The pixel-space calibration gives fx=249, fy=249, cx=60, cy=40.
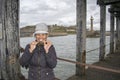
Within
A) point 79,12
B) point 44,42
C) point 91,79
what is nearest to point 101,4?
point 79,12

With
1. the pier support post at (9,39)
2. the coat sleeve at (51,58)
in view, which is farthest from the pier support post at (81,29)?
the coat sleeve at (51,58)

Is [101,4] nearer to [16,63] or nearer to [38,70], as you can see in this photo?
[16,63]

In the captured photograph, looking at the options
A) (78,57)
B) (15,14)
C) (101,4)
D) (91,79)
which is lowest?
(91,79)

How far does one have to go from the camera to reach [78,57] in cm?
793

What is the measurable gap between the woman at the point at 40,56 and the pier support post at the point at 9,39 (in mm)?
1008

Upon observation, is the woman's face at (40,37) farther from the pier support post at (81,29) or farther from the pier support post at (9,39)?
the pier support post at (81,29)

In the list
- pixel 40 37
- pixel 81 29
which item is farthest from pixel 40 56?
pixel 81 29

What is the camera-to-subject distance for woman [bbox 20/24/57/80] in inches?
131

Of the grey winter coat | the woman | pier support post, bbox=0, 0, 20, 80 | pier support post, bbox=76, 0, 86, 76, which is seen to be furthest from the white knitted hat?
pier support post, bbox=76, 0, 86, 76

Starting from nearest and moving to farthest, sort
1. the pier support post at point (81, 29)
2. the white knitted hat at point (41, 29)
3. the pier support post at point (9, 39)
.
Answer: the white knitted hat at point (41, 29), the pier support post at point (9, 39), the pier support post at point (81, 29)

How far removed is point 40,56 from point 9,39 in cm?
117

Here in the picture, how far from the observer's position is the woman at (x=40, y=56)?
3.34 metres

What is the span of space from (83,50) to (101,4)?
15.6 ft

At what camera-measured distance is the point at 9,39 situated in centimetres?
431
